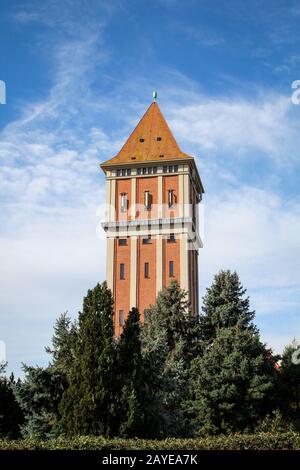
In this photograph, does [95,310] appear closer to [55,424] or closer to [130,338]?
[130,338]

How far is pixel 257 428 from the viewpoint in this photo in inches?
894

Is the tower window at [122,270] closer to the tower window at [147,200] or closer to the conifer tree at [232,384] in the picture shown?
the tower window at [147,200]

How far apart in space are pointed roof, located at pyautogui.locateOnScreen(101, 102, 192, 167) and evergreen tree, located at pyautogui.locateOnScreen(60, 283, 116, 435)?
27.8 m

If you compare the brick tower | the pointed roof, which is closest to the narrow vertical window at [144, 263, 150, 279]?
the brick tower

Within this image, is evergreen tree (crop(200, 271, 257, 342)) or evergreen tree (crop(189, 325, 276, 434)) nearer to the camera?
evergreen tree (crop(189, 325, 276, 434))

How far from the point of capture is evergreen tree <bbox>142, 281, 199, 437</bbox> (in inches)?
695

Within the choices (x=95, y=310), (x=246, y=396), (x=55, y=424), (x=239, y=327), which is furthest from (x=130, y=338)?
(x=239, y=327)

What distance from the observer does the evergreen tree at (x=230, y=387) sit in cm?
2253

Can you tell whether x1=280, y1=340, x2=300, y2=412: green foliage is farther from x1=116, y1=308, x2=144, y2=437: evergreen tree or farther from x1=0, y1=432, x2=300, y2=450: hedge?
x1=0, y1=432, x2=300, y2=450: hedge

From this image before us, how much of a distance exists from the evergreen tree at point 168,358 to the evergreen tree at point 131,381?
2.35ft

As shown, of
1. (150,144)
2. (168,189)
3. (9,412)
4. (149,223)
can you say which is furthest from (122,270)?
(9,412)

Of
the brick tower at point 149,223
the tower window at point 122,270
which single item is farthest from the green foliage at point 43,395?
the tower window at point 122,270

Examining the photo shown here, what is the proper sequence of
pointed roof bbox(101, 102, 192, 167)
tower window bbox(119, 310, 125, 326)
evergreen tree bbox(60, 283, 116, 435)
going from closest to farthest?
evergreen tree bbox(60, 283, 116, 435) < tower window bbox(119, 310, 125, 326) < pointed roof bbox(101, 102, 192, 167)
